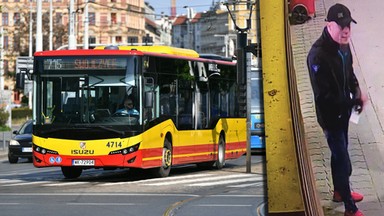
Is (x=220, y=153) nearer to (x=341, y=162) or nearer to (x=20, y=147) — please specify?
(x=20, y=147)

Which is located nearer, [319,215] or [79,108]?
[319,215]

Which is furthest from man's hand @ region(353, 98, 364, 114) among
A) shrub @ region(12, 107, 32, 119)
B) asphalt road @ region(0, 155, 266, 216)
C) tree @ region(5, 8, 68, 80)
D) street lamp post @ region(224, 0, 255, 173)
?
tree @ region(5, 8, 68, 80)

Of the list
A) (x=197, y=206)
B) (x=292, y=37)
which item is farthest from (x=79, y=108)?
(x=292, y=37)

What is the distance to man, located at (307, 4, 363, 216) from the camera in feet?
15.0

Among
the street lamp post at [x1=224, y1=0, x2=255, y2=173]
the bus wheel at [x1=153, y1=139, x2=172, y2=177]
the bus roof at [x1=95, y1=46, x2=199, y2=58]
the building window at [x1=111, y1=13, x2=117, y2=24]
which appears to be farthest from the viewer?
the building window at [x1=111, y1=13, x2=117, y2=24]

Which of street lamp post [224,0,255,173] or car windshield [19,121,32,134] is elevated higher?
street lamp post [224,0,255,173]

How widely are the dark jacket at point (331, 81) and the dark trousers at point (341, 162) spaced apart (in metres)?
0.04

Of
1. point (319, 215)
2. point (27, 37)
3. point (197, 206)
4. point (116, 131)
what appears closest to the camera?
point (319, 215)

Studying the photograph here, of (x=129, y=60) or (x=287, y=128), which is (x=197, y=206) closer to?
(x=129, y=60)

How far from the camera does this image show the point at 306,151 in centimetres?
451

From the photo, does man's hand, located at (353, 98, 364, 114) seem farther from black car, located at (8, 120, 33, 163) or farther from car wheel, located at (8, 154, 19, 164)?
car wheel, located at (8, 154, 19, 164)

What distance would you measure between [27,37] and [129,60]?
77391mm

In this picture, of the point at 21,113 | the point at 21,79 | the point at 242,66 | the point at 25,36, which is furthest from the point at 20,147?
the point at 25,36

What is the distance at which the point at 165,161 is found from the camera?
21.4 m
